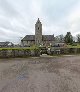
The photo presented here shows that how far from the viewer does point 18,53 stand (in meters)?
19.3

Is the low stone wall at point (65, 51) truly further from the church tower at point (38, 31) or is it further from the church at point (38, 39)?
the church tower at point (38, 31)

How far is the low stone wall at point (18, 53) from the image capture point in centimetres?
1867

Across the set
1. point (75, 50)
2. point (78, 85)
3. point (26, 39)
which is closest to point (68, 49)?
point (75, 50)

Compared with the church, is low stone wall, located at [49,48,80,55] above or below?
below

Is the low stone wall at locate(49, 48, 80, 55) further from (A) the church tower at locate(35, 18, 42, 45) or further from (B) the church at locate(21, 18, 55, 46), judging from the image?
(A) the church tower at locate(35, 18, 42, 45)

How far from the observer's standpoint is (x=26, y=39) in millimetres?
76875

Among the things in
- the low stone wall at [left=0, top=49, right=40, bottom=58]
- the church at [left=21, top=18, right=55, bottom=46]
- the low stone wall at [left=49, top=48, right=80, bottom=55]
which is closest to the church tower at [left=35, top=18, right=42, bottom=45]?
the church at [left=21, top=18, right=55, bottom=46]

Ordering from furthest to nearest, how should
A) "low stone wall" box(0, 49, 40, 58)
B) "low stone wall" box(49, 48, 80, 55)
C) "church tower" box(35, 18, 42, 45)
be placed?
"church tower" box(35, 18, 42, 45), "low stone wall" box(49, 48, 80, 55), "low stone wall" box(0, 49, 40, 58)

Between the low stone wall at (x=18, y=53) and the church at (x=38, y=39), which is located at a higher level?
the church at (x=38, y=39)

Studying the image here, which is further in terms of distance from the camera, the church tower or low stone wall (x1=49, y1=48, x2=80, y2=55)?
the church tower

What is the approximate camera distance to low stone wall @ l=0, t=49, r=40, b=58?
18.7 metres

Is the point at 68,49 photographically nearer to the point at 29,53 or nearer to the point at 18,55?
the point at 29,53

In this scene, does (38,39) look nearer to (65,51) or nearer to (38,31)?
(38,31)

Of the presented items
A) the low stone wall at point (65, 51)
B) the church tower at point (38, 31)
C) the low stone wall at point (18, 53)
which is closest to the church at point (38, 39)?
the church tower at point (38, 31)
